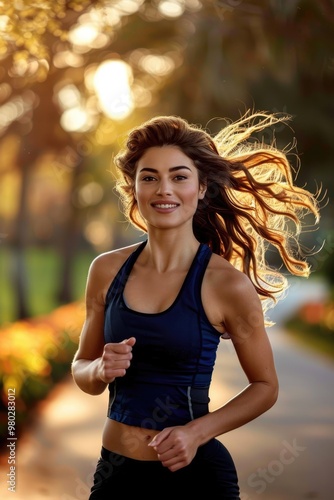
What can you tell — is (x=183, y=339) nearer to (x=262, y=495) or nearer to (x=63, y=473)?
(x=262, y=495)

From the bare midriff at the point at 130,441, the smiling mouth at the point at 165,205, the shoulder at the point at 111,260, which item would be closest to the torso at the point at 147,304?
the bare midriff at the point at 130,441

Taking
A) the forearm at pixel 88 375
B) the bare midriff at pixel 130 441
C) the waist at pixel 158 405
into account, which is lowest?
the bare midriff at pixel 130 441

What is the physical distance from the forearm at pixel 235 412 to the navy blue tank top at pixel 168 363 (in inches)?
3.0

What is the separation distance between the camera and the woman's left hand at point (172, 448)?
8.68 feet

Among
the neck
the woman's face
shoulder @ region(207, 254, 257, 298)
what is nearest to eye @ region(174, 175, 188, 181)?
the woman's face

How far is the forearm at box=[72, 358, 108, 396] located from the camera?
2.86 meters

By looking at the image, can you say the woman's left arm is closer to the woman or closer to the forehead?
the woman

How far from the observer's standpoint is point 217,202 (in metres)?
3.36

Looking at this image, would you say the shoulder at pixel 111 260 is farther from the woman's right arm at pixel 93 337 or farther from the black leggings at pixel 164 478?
the black leggings at pixel 164 478

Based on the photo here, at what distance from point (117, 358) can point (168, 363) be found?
209mm

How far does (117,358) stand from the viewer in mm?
2643

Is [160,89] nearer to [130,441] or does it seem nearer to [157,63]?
[157,63]

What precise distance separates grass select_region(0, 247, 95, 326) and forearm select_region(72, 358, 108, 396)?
46.1 ft

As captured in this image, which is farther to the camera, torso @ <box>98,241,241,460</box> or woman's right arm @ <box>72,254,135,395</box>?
woman's right arm @ <box>72,254,135,395</box>
